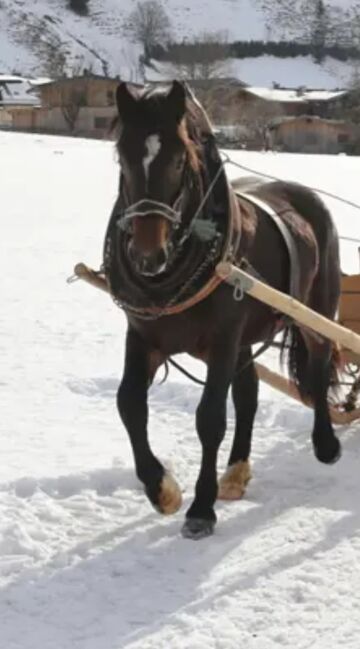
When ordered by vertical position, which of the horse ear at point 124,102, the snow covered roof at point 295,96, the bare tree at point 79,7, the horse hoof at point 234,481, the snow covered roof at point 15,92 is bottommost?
the bare tree at point 79,7

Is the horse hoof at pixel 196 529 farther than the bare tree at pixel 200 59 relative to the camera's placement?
No

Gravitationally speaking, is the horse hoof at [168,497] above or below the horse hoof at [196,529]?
above

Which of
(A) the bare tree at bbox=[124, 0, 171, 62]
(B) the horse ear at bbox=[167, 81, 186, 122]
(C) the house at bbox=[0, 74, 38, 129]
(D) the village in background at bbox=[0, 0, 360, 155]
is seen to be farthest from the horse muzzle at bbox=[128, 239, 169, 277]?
(A) the bare tree at bbox=[124, 0, 171, 62]

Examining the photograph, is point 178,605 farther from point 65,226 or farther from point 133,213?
point 65,226

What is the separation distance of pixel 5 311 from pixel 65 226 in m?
7.15

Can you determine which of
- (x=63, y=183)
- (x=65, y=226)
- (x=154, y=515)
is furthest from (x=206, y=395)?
(x=63, y=183)

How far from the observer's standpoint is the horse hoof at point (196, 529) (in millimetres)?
4285

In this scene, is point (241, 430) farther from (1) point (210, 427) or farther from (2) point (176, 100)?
(2) point (176, 100)

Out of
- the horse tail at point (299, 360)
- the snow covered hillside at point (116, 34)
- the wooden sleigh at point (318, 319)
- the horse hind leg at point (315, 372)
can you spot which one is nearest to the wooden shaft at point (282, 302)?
the wooden sleigh at point (318, 319)

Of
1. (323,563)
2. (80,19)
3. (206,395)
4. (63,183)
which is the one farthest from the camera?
(80,19)

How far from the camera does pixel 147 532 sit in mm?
4352

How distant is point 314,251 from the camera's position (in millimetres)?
5297

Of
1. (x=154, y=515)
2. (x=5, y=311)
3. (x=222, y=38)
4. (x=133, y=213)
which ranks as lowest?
(x=222, y=38)

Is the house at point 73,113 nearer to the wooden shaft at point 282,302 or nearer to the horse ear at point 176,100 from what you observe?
the wooden shaft at point 282,302
